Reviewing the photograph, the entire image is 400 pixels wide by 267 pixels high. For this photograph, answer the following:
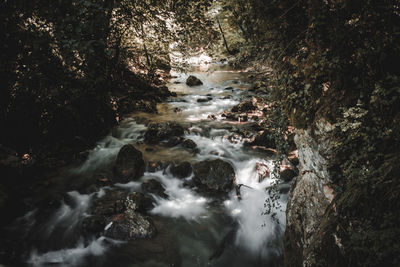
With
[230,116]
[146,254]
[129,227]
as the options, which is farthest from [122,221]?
[230,116]

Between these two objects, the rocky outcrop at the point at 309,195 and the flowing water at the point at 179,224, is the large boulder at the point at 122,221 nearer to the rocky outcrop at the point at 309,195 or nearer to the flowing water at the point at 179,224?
the flowing water at the point at 179,224

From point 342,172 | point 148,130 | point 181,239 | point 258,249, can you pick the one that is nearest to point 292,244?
point 342,172

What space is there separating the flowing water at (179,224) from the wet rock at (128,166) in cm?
26

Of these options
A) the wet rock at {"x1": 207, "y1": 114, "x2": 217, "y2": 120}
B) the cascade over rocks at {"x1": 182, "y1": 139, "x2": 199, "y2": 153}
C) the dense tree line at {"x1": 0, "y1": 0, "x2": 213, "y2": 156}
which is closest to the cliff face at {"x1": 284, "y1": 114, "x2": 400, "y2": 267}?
the dense tree line at {"x1": 0, "y1": 0, "x2": 213, "y2": 156}

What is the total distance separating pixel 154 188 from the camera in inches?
262

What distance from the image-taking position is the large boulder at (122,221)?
16.2 feet

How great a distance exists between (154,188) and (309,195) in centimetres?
467

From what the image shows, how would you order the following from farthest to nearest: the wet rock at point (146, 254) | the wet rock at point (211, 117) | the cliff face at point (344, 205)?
the wet rock at point (211, 117)
the wet rock at point (146, 254)
the cliff face at point (344, 205)

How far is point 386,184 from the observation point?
6.32ft

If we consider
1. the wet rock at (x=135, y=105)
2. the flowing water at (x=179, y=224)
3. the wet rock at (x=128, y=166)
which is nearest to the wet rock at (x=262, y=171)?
the flowing water at (x=179, y=224)

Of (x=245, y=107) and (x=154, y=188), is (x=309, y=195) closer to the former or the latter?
(x=154, y=188)

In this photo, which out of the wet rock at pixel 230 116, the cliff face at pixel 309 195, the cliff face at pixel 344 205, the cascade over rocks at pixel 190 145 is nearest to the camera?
the cliff face at pixel 344 205

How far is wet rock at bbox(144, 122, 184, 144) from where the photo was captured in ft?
30.2

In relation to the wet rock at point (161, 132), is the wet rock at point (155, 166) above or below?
below
